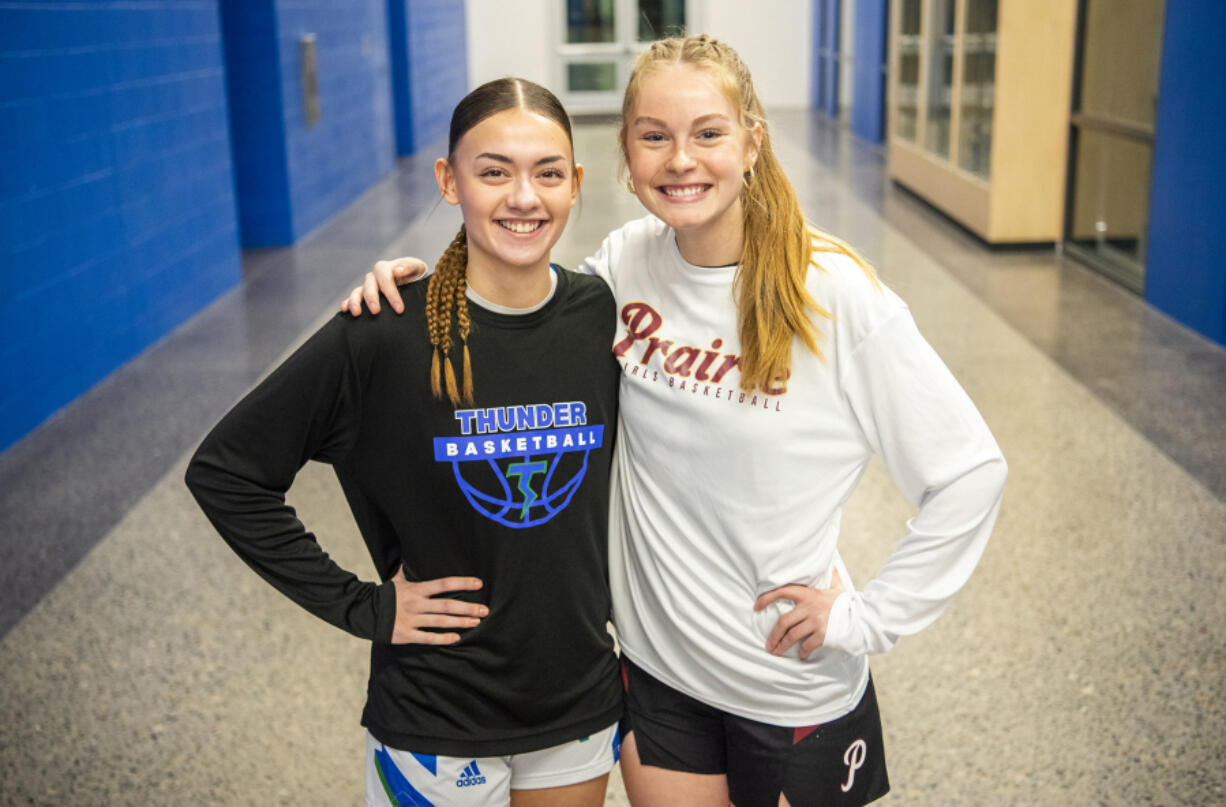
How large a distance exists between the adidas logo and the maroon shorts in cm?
23

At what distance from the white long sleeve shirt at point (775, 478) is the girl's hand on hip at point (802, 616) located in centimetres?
1

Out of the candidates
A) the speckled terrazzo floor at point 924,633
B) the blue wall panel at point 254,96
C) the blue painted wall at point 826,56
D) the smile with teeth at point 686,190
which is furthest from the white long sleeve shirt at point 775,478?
the blue painted wall at point 826,56

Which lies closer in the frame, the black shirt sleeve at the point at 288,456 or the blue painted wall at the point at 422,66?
the black shirt sleeve at the point at 288,456

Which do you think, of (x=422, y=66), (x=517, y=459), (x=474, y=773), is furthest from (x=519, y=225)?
(x=422, y=66)

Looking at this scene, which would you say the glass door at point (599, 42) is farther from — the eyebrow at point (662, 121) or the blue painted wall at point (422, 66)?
the eyebrow at point (662, 121)

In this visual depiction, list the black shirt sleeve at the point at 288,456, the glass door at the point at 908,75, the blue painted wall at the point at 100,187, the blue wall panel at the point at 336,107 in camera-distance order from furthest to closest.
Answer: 1. the glass door at the point at 908,75
2. the blue wall panel at the point at 336,107
3. the blue painted wall at the point at 100,187
4. the black shirt sleeve at the point at 288,456

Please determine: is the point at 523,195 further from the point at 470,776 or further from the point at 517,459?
the point at 470,776

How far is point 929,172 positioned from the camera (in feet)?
31.3

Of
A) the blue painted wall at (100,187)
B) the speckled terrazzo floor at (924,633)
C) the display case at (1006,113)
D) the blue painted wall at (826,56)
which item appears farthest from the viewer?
the blue painted wall at (826,56)

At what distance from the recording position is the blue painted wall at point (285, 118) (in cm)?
814

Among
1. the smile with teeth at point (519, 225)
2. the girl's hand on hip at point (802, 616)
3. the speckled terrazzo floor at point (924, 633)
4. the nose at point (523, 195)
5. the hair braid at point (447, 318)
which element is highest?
the nose at point (523, 195)

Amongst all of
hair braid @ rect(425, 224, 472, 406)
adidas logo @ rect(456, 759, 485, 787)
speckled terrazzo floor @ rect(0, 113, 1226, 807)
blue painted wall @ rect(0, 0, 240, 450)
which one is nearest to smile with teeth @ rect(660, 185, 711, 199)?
hair braid @ rect(425, 224, 472, 406)

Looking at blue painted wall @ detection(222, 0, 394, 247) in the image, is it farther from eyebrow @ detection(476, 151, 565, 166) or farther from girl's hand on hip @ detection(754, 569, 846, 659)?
girl's hand on hip @ detection(754, 569, 846, 659)

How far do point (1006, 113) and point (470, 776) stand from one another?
282 inches
